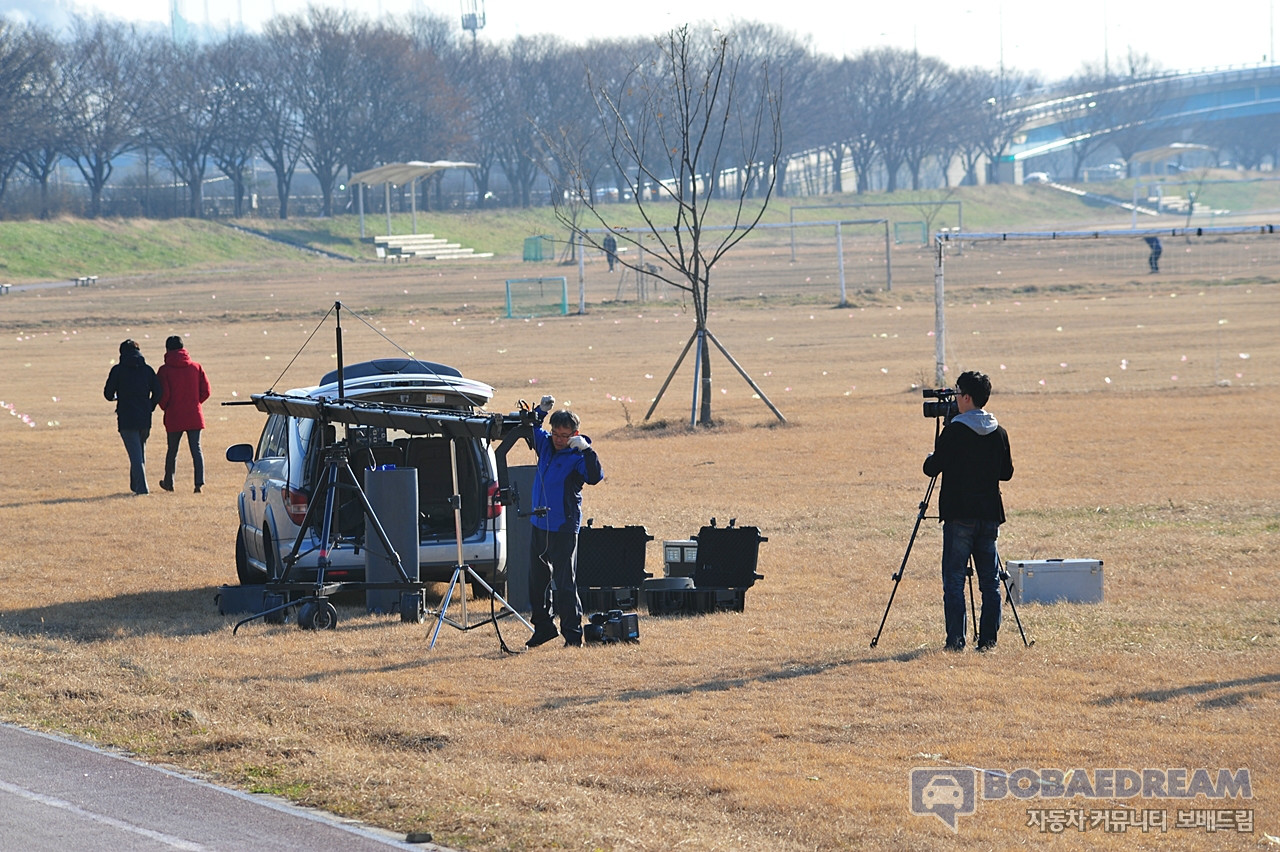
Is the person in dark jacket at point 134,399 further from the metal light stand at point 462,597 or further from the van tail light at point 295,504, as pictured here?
the metal light stand at point 462,597

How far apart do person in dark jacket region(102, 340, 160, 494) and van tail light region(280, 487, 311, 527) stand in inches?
270

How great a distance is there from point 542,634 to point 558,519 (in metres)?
0.77

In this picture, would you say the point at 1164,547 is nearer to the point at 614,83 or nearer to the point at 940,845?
the point at 940,845

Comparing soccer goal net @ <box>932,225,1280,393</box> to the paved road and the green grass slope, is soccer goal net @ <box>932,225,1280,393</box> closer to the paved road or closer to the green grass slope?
the green grass slope

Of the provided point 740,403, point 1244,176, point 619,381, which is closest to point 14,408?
point 619,381

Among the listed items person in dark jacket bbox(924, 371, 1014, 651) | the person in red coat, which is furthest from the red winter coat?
person in dark jacket bbox(924, 371, 1014, 651)

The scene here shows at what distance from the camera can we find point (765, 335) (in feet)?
129

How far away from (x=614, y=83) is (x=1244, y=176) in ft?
253

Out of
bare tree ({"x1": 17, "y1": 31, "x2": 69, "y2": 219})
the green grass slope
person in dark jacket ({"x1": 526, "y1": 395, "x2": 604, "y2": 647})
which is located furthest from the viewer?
bare tree ({"x1": 17, "y1": 31, "x2": 69, "y2": 219})

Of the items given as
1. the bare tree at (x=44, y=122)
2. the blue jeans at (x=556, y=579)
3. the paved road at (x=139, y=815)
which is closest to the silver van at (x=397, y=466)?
the blue jeans at (x=556, y=579)

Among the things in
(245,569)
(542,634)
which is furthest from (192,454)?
(542,634)

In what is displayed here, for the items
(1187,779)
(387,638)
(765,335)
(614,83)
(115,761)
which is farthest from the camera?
(614,83)

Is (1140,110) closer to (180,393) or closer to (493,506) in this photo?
(180,393)

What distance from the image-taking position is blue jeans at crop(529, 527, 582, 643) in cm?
980
